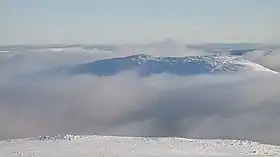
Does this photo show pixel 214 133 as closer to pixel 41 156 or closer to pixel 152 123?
pixel 152 123

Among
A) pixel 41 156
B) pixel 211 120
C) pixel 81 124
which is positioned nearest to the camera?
pixel 41 156

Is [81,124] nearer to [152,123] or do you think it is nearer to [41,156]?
[152,123]

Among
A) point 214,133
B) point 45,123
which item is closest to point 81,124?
point 45,123

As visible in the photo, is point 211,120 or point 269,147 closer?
point 269,147

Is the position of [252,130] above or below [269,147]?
below

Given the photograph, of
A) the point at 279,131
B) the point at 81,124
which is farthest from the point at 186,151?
the point at 81,124

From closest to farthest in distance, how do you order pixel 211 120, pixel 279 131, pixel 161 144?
pixel 161 144
pixel 279 131
pixel 211 120
